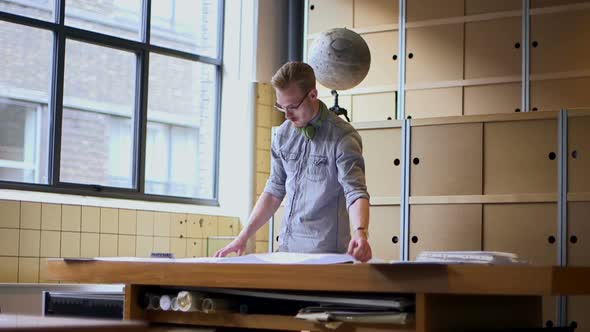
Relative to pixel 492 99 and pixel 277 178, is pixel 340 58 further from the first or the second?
pixel 277 178

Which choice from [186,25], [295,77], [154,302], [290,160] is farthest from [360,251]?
[186,25]

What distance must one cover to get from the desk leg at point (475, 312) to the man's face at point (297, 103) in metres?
1.19

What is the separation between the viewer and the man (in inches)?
138

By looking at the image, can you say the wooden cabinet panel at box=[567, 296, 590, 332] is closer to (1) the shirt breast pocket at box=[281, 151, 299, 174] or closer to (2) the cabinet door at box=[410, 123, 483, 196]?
(2) the cabinet door at box=[410, 123, 483, 196]

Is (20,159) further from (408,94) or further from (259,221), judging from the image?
(259,221)

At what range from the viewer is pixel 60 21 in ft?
20.9

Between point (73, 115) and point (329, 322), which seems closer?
point (329, 322)

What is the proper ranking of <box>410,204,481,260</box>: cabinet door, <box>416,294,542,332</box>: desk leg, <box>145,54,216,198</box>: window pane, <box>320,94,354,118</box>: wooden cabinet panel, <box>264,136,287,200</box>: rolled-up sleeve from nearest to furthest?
1. <box>416,294,542,332</box>: desk leg
2. <box>264,136,287,200</box>: rolled-up sleeve
3. <box>410,204,481,260</box>: cabinet door
4. <box>320,94,354,118</box>: wooden cabinet panel
5. <box>145,54,216,198</box>: window pane

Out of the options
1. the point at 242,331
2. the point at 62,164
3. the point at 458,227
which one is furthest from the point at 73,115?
the point at 242,331

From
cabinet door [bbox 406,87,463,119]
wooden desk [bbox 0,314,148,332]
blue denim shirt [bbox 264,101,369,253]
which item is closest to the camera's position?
wooden desk [bbox 0,314,148,332]

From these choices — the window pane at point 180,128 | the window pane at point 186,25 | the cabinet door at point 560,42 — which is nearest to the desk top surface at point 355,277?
the cabinet door at point 560,42

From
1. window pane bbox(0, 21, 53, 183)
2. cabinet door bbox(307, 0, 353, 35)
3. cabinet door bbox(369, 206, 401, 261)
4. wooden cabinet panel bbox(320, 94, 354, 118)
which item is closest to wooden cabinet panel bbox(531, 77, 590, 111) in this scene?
cabinet door bbox(369, 206, 401, 261)

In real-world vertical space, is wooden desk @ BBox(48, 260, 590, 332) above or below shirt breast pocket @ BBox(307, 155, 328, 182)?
below

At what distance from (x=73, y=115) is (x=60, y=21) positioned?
617 millimetres
